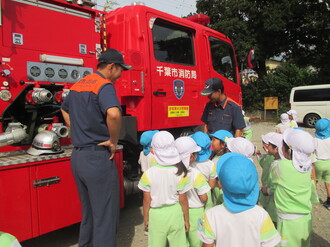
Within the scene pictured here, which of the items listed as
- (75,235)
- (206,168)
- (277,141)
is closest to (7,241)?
(206,168)

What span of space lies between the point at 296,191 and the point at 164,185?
106 centimetres

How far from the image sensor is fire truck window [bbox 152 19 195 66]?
3.71 meters

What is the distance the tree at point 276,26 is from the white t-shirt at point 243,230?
17.4m

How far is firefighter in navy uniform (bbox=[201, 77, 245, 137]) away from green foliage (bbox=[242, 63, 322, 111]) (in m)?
16.4

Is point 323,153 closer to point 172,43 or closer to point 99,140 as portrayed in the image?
point 172,43

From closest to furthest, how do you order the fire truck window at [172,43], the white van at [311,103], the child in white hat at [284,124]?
the fire truck window at [172,43] → the child in white hat at [284,124] → the white van at [311,103]

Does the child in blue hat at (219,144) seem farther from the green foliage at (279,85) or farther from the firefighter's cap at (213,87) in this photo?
the green foliage at (279,85)

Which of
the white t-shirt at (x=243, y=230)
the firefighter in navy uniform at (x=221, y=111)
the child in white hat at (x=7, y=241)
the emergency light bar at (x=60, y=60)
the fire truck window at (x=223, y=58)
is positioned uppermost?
the fire truck window at (x=223, y=58)

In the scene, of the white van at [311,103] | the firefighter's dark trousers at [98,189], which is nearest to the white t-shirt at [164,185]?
the firefighter's dark trousers at [98,189]

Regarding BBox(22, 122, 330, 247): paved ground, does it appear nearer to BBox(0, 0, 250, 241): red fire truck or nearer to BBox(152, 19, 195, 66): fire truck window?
BBox(0, 0, 250, 241): red fire truck

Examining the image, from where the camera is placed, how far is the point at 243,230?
151cm

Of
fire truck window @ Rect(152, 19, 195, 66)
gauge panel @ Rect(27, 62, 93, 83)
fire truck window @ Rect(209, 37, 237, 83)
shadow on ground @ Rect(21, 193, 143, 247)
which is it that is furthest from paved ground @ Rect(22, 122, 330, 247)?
fire truck window @ Rect(209, 37, 237, 83)

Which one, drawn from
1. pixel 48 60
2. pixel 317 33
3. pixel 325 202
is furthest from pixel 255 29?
pixel 48 60

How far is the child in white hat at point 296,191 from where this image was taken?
217cm
